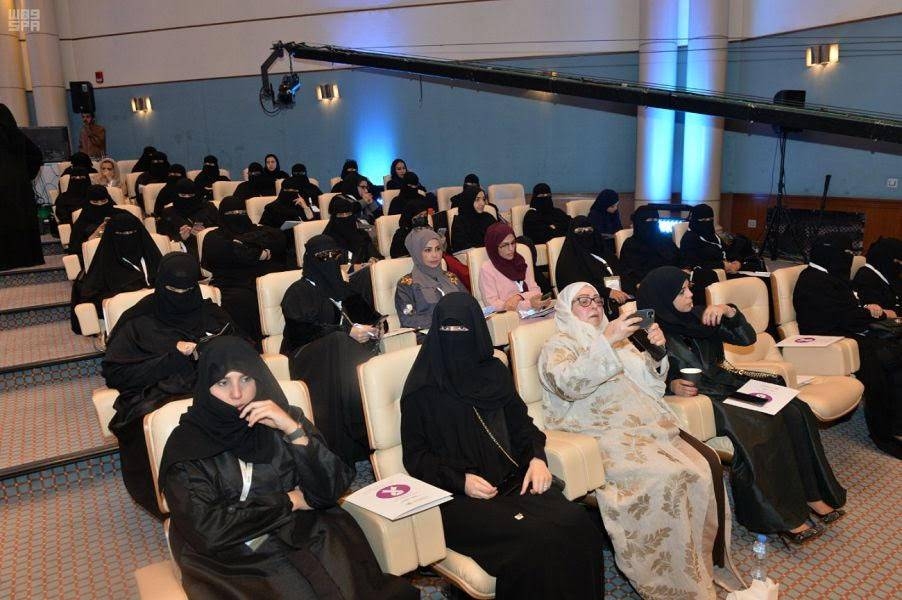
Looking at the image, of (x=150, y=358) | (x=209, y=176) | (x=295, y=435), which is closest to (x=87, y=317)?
(x=150, y=358)

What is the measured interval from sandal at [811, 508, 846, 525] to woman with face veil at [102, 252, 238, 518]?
312 centimetres

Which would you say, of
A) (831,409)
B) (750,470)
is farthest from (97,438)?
(831,409)

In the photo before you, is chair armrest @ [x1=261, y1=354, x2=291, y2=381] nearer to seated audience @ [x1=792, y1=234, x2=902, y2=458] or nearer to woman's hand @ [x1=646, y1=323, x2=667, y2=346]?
woman's hand @ [x1=646, y1=323, x2=667, y2=346]

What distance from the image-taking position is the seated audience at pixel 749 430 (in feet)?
11.3

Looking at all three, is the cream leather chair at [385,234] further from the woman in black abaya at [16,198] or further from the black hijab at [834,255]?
the black hijab at [834,255]

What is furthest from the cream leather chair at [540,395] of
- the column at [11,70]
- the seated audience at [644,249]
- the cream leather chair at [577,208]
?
the column at [11,70]

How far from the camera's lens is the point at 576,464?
3.00 meters

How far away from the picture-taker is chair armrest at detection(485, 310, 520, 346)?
473 centimetres

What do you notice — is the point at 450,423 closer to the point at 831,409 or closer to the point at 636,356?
the point at 636,356

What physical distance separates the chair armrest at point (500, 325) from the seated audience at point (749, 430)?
1.06m

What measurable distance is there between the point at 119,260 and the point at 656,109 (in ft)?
24.9

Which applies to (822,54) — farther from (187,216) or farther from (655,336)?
(187,216)

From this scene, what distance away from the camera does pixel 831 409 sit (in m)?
A: 3.96

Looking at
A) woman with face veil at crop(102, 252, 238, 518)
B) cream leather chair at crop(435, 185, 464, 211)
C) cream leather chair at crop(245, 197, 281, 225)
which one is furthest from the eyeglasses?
cream leather chair at crop(435, 185, 464, 211)
